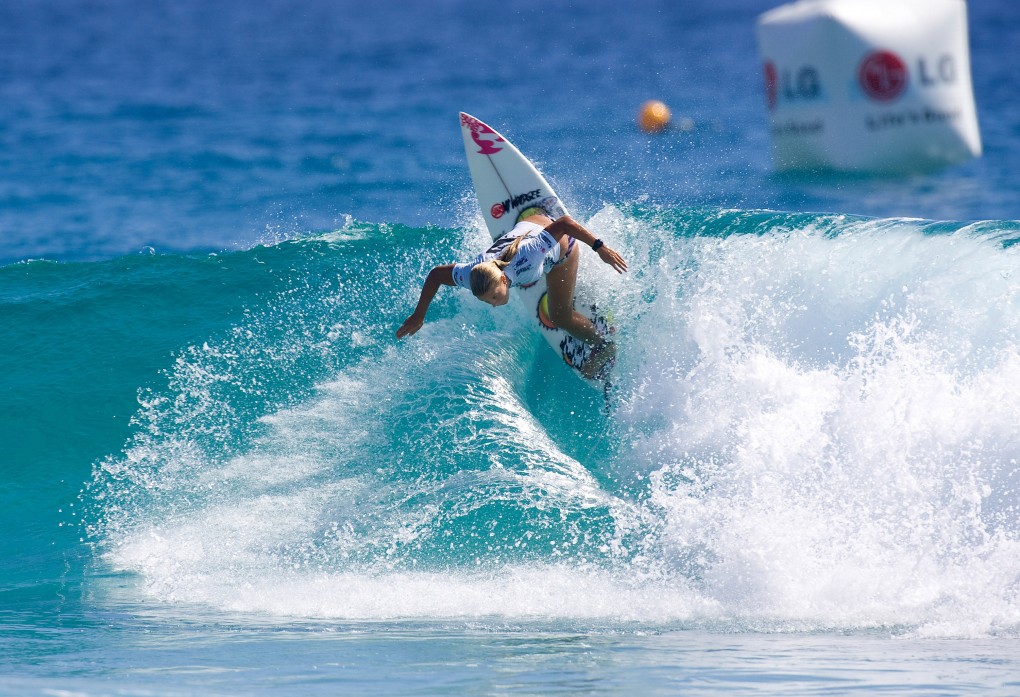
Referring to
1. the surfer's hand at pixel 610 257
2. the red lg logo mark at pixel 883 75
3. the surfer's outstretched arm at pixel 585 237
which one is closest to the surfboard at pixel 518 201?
the surfer's outstretched arm at pixel 585 237

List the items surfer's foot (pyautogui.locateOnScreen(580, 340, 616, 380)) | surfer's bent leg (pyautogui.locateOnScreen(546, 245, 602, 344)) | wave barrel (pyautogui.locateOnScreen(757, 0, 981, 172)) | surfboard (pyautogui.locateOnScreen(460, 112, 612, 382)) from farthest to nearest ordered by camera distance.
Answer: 1. wave barrel (pyautogui.locateOnScreen(757, 0, 981, 172))
2. surfboard (pyautogui.locateOnScreen(460, 112, 612, 382))
3. surfer's foot (pyautogui.locateOnScreen(580, 340, 616, 380))
4. surfer's bent leg (pyautogui.locateOnScreen(546, 245, 602, 344))

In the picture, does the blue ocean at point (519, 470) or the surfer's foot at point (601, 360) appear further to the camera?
the surfer's foot at point (601, 360)

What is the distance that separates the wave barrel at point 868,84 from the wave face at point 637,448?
998cm

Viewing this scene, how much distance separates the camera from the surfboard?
778 centimetres

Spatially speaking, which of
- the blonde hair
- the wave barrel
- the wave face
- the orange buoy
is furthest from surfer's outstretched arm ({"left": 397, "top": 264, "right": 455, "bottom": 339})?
the orange buoy

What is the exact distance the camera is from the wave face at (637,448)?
575 cm

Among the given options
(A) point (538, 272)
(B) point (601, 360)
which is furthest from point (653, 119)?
(A) point (538, 272)

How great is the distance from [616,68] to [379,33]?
52.7 feet

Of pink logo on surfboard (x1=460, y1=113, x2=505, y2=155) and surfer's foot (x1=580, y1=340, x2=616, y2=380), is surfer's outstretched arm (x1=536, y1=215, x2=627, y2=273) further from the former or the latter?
pink logo on surfboard (x1=460, y1=113, x2=505, y2=155)

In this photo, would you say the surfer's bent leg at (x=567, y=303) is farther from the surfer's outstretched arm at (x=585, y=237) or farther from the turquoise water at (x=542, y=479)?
the surfer's outstretched arm at (x=585, y=237)

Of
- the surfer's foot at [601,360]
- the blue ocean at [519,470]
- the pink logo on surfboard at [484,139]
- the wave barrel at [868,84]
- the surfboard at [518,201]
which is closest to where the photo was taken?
the blue ocean at [519,470]

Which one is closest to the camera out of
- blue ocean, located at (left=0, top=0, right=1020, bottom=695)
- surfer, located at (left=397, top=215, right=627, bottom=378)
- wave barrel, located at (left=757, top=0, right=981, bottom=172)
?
blue ocean, located at (left=0, top=0, right=1020, bottom=695)

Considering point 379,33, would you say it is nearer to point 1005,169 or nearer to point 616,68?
point 616,68

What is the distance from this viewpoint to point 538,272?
23.1 ft
